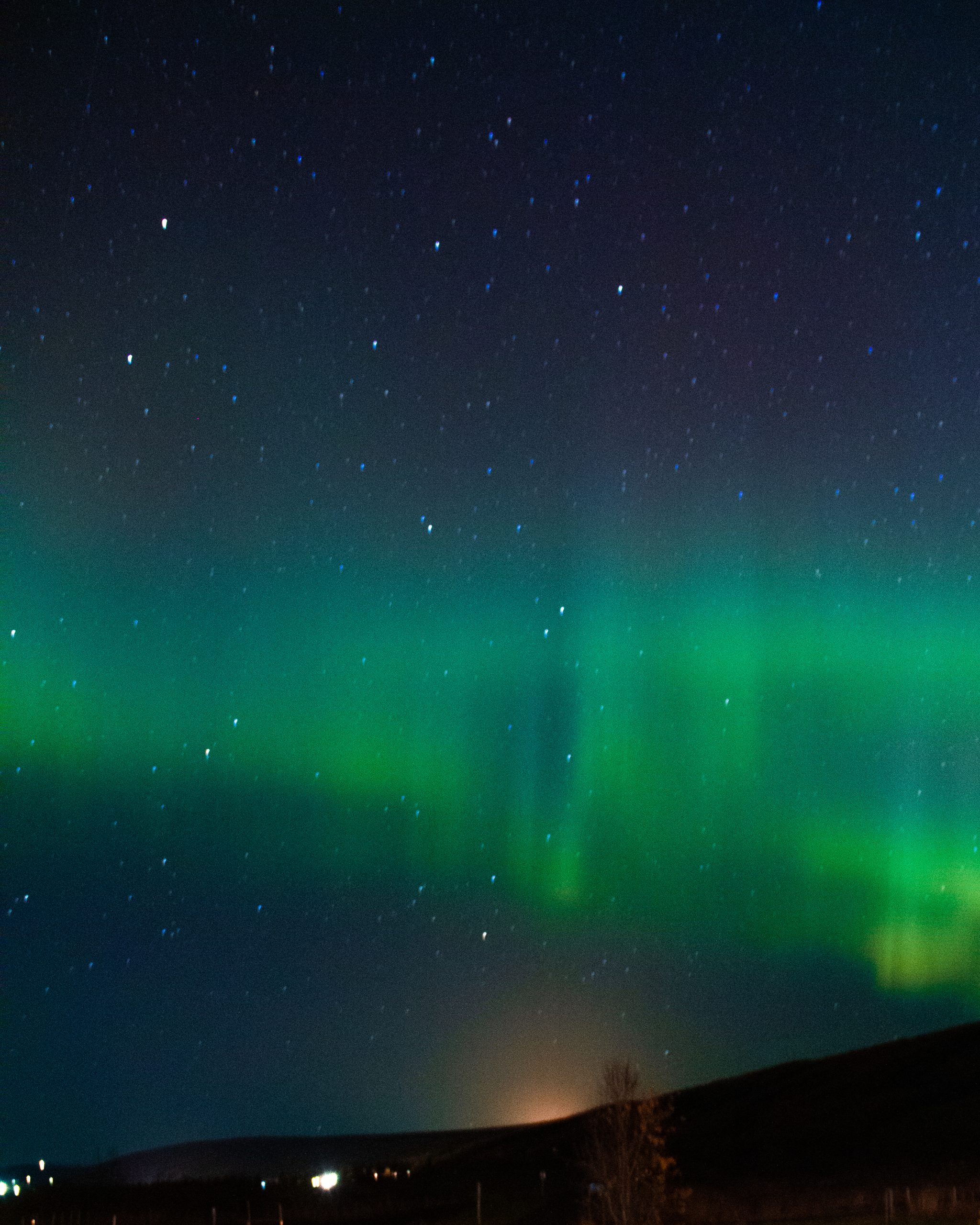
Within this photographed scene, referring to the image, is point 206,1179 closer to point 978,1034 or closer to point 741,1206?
point 978,1034

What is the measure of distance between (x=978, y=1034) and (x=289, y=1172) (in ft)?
242

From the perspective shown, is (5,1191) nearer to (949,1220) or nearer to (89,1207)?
(89,1207)

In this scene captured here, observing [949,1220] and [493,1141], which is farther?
[493,1141]

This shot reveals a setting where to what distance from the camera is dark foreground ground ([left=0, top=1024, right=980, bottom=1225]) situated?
177 ft

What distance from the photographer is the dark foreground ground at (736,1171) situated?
2120 inches

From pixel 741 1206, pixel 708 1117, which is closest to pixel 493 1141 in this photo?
pixel 708 1117

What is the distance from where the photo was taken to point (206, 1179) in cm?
12462

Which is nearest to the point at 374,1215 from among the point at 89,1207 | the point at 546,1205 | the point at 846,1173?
the point at 546,1205

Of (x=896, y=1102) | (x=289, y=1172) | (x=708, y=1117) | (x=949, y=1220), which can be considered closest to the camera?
(x=949, y=1220)

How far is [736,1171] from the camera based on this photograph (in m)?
75.6

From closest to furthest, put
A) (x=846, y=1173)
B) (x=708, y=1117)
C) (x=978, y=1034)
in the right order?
(x=846, y=1173)
(x=708, y=1117)
(x=978, y=1034)

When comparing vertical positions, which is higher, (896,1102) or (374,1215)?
(896,1102)

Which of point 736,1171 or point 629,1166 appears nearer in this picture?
point 629,1166

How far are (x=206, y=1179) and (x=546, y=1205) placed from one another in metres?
71.6
